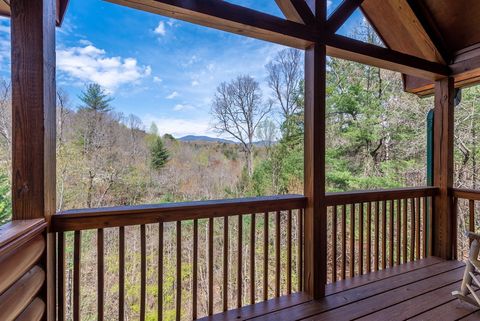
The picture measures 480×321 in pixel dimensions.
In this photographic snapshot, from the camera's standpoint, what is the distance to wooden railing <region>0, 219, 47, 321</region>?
0.87 m

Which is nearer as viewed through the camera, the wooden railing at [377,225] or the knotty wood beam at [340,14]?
the knotty wood beam at [340,14]

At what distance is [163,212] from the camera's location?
166 centimetres

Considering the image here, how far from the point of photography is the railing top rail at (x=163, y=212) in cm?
146

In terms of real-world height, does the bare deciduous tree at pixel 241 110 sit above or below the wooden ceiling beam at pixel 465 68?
above

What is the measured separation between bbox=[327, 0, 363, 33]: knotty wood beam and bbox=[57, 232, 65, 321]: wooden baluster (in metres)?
2.51

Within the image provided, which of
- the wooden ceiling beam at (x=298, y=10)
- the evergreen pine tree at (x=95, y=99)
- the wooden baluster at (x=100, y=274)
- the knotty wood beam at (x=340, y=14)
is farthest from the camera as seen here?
the evergreen pine tree at (x=95, y=99)

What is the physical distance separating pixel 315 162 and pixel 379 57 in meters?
1.25

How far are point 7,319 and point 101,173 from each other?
754 centimetres

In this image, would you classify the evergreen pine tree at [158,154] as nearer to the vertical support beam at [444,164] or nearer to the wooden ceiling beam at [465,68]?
the wooden ceiling beam at [465,68]

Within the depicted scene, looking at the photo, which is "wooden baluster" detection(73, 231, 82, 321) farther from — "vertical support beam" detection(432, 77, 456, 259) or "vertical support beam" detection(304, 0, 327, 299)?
"vertical support beam" detection(432, 77, 456, 259)

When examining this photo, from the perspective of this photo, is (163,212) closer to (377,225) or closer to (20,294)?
(20,294)

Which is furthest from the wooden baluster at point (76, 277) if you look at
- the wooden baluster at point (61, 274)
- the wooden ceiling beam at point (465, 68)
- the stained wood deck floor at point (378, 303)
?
the wooden ceiling beam at point (465, 68)

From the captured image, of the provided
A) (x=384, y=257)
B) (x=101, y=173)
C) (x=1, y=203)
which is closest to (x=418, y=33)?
(x=384, y=257)

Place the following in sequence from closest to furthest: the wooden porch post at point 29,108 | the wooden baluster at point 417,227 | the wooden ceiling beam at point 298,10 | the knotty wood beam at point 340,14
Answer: the wooden porch post at point 29,108 < the wooden ceiling beam at point 298,10 < the knotty wood beam at point 340,14 < the wooden baluster at point 417,227
